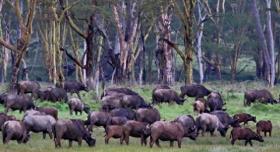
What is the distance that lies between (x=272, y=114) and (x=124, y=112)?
8.13 m

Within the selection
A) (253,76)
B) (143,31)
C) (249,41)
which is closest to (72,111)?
(143,31)

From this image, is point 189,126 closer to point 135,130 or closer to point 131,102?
point 135,130

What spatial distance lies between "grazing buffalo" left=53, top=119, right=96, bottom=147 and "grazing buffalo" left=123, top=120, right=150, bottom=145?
0.96m

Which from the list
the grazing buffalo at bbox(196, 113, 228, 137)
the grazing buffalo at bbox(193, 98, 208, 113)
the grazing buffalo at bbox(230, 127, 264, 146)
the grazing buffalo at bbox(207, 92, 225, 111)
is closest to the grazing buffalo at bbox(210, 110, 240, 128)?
the grazing buffalo at bbox(196, 113, 228, 137)

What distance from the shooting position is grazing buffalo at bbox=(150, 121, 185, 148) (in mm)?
19688

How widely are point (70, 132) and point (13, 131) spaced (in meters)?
1.52

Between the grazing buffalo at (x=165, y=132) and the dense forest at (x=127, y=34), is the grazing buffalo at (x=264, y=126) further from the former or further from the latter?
the dense forest at (x=127, y=34)

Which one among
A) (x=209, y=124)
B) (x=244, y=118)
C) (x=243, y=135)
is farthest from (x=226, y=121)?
(x=243, y=135)

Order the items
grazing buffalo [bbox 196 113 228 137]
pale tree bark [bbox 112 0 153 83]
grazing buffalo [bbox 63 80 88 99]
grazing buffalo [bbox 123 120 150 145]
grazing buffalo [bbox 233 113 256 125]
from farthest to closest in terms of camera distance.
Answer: pale tree bark [bbox 112 0 153 83] < grazing buffalo [bbox 63 80 88 99] < grazing buffalo [bbox 233 113 256 125] < grazing buffalo [bbox 196 113 228 137] < grazing buffalo [bbox 123 120 150 145]

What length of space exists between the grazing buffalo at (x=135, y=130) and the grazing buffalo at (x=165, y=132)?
0.40 meters

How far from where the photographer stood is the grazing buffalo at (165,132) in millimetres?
19688

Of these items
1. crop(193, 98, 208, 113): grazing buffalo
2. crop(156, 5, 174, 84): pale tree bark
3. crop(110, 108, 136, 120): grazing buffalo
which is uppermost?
crop(156, 5, 174, 84): pale tree bark

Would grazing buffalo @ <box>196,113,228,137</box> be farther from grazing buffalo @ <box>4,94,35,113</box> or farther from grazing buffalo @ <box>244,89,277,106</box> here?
grazing buffalo @ <box>244,89,277,106</box>

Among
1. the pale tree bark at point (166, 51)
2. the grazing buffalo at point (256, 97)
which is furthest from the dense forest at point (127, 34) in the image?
the grazing buffalo at point (256, 97)
